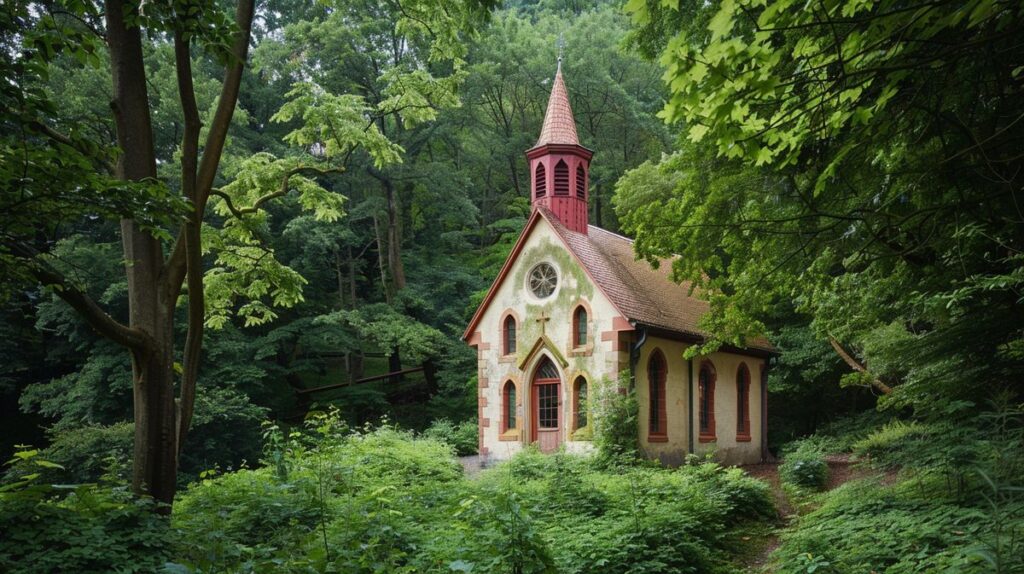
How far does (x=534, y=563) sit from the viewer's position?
545cm

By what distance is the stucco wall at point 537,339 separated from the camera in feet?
55.4

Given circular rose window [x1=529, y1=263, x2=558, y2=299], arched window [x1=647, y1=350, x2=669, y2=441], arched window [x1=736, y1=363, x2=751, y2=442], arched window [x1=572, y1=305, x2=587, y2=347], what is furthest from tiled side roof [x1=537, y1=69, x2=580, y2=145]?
arched window [x1=736, y1=363, x2=751, y2=442]

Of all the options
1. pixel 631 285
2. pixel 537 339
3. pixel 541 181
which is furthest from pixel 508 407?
pixel 541 181

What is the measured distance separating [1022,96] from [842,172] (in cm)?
148

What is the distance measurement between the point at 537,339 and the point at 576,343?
3.59 ft

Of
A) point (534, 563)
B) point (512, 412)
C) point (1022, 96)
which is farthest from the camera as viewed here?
point (512, 412)

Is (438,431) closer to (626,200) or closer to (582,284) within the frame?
(582,284)

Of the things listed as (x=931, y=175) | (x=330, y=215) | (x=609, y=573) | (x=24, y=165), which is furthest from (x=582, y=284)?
(x=24, y=165)

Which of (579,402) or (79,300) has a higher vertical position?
A: (79,300)

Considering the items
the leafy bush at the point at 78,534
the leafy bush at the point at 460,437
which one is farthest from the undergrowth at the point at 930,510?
the leafy bush at the point at 460,437

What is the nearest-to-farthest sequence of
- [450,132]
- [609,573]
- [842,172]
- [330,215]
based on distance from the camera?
1. [842,172]
2. [609,573]
3. [330,215]
4. [450,132]

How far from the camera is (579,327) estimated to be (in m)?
17.5

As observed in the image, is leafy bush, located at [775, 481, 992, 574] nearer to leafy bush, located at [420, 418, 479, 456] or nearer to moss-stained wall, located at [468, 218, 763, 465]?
moss-stained wall, located at [468, 218, 763, 465]

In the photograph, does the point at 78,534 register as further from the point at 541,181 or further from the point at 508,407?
the point at 541,181
